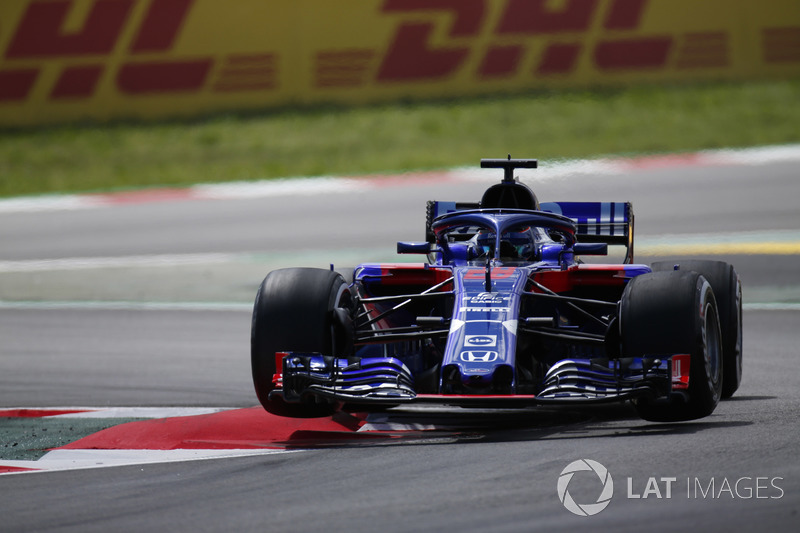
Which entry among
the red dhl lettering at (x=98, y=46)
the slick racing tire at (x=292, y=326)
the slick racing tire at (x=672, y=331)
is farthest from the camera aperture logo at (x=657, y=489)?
the red dhl lettering at (x=98, y=46)

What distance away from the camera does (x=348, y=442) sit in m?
6.34

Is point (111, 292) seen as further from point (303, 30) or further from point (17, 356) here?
point (303, 30)

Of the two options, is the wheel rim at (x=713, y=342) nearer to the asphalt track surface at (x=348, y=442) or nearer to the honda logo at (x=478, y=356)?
the asphalt track surface at (x=348, y=442)

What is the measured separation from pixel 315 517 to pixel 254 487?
64 centimetres

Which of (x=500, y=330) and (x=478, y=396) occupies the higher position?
(x=500, y=330)

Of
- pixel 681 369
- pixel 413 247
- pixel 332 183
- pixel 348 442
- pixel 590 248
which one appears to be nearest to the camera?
pixel 681 369

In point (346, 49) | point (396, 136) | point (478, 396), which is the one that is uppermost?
point (346, 49)

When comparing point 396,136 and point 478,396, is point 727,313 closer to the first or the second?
point 478,396

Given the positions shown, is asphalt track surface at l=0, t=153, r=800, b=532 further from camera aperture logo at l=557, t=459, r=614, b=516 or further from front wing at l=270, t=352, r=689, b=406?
front wing at l=270, t=352, r=689, b=406

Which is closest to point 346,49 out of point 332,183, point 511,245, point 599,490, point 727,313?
point 332,183

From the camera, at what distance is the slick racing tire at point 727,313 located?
7652 millimetres

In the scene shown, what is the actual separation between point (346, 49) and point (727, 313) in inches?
470

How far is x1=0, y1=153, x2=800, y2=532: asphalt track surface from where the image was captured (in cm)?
473

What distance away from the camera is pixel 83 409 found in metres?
7.86
